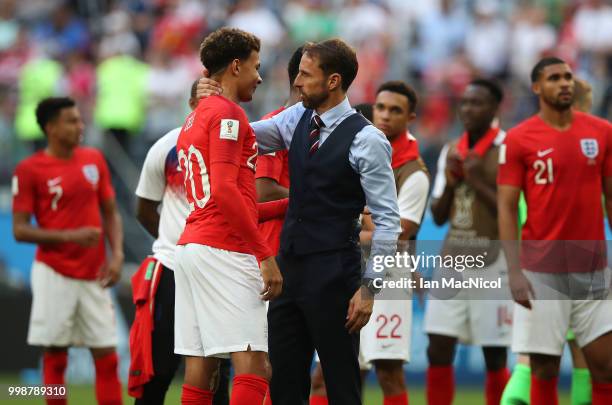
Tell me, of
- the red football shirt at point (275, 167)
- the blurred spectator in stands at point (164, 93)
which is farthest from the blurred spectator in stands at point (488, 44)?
the red football shirt at point (275, 167)

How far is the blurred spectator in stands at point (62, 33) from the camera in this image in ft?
60.2

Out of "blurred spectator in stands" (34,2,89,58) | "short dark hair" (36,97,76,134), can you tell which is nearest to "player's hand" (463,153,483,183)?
"short dark hair" (36,97,76,134)

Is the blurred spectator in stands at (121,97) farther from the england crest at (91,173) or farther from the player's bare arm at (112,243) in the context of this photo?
the england crest at (91,173)

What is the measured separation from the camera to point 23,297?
1402 cm

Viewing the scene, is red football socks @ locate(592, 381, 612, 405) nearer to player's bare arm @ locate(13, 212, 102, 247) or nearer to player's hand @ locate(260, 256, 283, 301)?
player's hand @ locate(260, 256, 283, 301)

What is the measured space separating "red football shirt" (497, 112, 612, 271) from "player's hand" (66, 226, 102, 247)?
3449 mm

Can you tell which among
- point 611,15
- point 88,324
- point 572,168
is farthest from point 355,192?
point 611,15

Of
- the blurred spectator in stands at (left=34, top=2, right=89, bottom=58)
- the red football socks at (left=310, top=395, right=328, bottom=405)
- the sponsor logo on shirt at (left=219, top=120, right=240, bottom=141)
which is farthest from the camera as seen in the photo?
the blurred spectator in stands at (left=34, top=2, right=89, bottom=58)

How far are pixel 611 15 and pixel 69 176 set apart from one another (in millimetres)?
9183

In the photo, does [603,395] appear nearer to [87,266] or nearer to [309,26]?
[87,266]

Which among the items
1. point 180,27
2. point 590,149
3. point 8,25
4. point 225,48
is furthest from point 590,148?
point 8,25

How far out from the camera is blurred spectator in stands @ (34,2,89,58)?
60.2 ft

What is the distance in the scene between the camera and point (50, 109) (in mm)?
10406

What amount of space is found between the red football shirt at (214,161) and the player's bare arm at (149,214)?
5.16 feet
